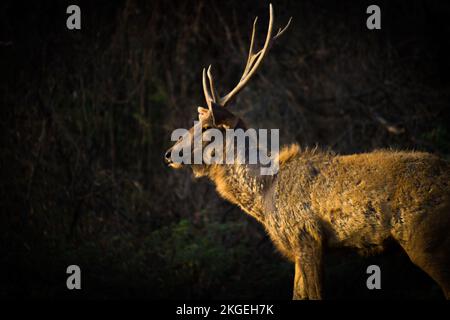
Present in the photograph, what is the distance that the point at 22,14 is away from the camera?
10727mm

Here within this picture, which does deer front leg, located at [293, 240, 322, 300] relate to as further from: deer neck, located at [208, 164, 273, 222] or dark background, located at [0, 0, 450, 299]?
dark background, located at [0, 0, 450, 299]

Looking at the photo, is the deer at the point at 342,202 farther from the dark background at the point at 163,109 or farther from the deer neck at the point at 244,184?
the dark background at the point at 163,109

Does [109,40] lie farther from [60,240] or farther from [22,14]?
[60,240]

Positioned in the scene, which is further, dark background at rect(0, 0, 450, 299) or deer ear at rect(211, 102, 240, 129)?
dark background at rect(0, 0, 450, 299)

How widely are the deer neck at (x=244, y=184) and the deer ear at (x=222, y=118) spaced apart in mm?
437

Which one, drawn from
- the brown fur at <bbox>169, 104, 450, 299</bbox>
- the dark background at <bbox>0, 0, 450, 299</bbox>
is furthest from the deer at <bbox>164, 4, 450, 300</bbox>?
the dark background at <bbox>0, 0, 450, 299</bbox>

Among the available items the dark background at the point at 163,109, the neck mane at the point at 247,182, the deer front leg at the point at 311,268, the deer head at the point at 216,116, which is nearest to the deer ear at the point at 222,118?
the deer head at the point at 216,116

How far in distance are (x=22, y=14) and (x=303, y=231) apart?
7.23m

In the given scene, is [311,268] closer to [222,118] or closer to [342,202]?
[342,202]

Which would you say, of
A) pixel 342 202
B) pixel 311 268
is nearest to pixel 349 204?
pixel 342 202

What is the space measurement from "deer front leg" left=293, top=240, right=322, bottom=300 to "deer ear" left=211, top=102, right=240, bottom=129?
1.52 m

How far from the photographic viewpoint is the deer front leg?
5.69 metres

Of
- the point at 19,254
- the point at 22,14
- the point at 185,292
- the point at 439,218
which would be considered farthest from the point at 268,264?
the point at 22,14

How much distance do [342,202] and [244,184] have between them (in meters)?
1.21
